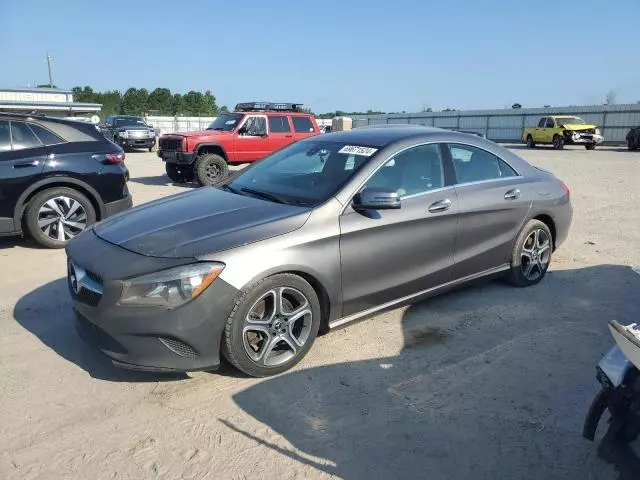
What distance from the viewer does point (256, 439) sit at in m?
2.66

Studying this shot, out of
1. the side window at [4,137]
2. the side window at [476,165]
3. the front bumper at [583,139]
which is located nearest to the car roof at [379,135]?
the side window at [476,165]

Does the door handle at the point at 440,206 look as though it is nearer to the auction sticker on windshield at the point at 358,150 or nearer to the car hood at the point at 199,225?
the auction sticker on windshield at the point at 358,150

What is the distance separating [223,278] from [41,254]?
4080 millimetres

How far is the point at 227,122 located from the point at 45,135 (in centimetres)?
712

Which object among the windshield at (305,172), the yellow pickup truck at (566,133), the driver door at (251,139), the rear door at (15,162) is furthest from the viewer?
the yellow pickup truck at (566,133)

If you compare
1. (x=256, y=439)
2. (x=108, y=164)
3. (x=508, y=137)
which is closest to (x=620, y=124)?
(x=508, y=137)

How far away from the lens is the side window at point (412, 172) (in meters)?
3.80

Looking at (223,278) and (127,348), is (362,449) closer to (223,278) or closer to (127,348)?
(223,278)

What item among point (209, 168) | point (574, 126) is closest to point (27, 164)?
point (209, 168)

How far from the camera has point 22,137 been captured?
6.08 meters

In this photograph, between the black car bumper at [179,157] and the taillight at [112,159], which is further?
the black car bumper at [179,157]

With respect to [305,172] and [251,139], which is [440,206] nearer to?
[305,172]

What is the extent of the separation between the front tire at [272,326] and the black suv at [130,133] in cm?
2327

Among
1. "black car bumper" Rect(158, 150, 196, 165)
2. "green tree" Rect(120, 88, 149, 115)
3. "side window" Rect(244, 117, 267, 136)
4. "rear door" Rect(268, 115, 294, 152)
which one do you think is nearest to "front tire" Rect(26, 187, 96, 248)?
"black car bumper" Rect(158, 150, 196, 165)
